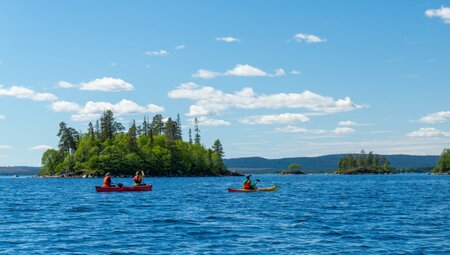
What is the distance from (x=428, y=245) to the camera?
29.2m

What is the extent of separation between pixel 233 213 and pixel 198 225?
890cm

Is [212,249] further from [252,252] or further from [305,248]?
[305,248]

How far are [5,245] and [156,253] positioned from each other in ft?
27.2

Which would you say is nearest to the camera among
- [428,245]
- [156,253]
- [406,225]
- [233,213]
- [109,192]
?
[156,253]

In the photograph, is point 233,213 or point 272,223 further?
point 233,213

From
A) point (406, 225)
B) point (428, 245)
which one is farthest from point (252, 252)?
point (406, 225)

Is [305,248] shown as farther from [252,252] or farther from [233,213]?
[233,213]

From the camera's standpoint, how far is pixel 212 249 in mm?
28312

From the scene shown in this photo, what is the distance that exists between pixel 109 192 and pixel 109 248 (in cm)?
5438

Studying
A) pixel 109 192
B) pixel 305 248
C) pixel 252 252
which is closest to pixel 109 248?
pixel 252 252

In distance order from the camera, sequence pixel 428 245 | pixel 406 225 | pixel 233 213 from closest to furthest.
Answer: pixel 428 245 → pixel 406 225 → pixel 233 213

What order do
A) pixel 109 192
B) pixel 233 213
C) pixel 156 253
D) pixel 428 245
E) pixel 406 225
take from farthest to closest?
pixel 109 192
pixel 233 213
pixel 406 225
pixel 428 245
pixel 156 253

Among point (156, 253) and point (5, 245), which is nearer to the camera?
point (156, 253)

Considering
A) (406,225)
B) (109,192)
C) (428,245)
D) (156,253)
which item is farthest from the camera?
(109,192)
